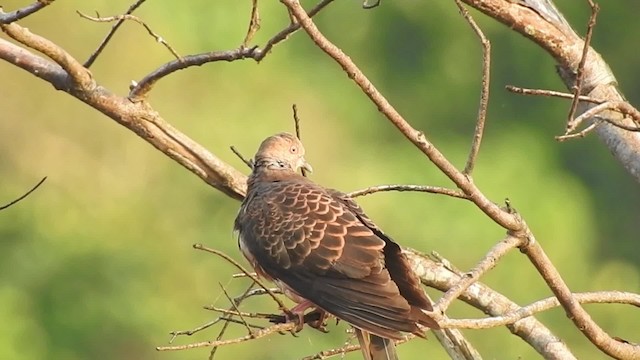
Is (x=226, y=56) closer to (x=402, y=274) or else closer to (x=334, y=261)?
(x=334, y=261)

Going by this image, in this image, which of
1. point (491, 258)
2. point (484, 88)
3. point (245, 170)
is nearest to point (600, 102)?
point (484, 88)

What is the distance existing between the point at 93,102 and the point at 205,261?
4.82m

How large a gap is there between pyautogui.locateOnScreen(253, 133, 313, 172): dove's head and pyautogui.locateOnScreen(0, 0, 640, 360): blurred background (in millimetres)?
3426

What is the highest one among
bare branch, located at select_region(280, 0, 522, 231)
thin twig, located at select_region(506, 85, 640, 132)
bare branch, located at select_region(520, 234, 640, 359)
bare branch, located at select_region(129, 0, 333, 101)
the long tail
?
bare branch, located at select_region(129, 0, 333, 101)

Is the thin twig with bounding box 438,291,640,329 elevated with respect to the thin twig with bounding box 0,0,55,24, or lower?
lower

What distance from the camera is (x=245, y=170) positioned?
25.2 feet

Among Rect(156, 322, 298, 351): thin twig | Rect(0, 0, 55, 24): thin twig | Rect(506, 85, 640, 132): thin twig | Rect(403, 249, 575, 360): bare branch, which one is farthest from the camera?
Rect(403, 249, 575, 360): bare branch

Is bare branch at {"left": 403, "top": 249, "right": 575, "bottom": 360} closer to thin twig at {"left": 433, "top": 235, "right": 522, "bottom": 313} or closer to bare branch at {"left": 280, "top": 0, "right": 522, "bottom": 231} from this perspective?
thin twig at {"left": 433, "top": 235, "right": 522, "bottom": 313}

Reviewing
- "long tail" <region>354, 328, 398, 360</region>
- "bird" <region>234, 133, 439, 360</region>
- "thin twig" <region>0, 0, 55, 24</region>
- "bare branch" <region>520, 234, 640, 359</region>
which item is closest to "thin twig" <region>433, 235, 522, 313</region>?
"bare branch" <region>520, 234, 640, 359</region>

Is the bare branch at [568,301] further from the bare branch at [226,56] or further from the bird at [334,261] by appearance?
the bare branch at [226,56]

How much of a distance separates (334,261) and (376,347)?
0.93ft

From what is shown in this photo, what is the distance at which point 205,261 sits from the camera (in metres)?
8.48

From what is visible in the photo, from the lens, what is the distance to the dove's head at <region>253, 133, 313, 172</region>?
400 cm

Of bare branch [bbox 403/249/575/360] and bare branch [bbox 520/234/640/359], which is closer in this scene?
bare branch [bbox 520/234/640/359]
